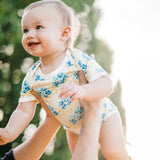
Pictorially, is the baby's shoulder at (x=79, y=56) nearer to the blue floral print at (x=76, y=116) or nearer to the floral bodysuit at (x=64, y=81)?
the floral bodysuit at (x=64, y=81)

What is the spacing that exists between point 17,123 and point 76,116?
384 millimetres

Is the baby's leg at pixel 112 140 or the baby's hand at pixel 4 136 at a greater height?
the baby's hand at pixel 4 136

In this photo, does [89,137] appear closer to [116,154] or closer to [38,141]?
[116,154]

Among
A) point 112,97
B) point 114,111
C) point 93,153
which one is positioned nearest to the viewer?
point 93,153

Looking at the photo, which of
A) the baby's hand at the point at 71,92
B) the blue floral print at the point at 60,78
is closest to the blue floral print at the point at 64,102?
the blue floral print at the point at 60,78

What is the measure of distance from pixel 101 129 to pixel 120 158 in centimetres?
23

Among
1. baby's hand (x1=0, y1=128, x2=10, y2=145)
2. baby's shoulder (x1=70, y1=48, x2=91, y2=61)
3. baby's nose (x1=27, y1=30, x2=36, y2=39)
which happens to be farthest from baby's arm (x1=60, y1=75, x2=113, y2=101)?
baby's hand (x1=0, y1=128, x2=10, y2=145)

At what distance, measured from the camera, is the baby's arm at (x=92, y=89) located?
146 centimetres

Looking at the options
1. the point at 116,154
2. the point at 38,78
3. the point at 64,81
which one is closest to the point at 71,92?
the point at 64,81

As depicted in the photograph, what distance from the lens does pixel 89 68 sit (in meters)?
1.81

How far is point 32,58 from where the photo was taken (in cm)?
738

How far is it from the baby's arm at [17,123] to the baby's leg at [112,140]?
51cm

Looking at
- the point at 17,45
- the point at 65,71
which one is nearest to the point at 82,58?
the point at 65,71

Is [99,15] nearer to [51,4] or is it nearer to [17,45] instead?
[17,45]
